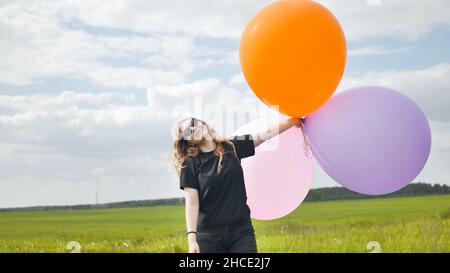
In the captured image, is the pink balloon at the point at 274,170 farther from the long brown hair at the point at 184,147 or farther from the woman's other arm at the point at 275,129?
the long brown hair at the point at 184,147

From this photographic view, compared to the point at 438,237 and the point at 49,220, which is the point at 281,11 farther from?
the point at 49,220

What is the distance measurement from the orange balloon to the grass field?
1837 mm

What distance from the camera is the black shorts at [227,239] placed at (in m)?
3.09

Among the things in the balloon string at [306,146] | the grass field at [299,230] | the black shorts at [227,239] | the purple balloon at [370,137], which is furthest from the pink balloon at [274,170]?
the grass field at [299,230]

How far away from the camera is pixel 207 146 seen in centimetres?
321

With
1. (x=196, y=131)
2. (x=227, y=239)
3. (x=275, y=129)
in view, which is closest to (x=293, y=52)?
(x=275, y=129)

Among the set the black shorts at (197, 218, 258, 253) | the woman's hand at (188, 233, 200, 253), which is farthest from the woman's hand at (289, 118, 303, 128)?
the woman's hand at (188, 233, 200, 253)

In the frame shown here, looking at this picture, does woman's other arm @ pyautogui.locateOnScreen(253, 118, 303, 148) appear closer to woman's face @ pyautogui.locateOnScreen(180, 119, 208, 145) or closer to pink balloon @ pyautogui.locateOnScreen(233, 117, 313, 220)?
pink balloon @ pyautogui.locateOnScreen(233, 117, 313, 220)

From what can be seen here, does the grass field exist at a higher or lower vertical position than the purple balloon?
lower

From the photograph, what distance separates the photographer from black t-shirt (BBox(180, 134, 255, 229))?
3.11 meters

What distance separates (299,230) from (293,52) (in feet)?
7.91

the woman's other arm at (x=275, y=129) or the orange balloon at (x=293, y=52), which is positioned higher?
the orange balloon at (x=293, y=52)

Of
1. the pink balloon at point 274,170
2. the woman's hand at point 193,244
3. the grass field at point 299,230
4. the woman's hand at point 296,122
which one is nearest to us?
the woman's hand at point 193,244

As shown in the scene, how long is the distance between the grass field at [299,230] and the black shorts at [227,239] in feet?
5.42
